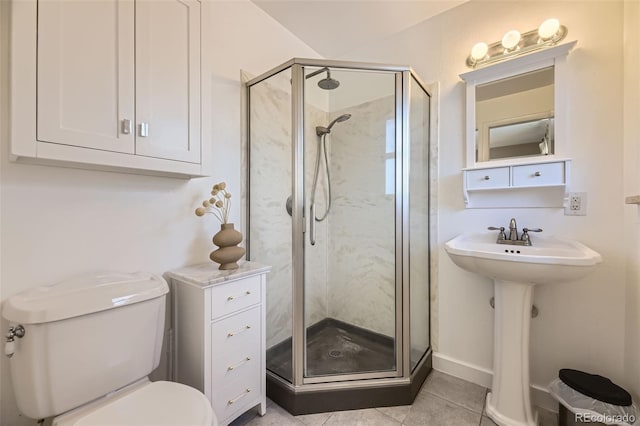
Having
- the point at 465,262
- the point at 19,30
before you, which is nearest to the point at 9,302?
the point at 19,30

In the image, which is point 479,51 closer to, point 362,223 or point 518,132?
point 518,132

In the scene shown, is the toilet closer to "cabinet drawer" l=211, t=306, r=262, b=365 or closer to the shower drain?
"cabinet drawer" l=211, t=306, r=262, b=365

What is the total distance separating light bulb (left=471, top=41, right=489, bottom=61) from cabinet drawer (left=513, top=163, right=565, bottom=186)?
0.75 metres

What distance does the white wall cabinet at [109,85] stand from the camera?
2.83ft

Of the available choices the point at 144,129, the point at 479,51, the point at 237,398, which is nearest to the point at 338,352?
the point at 237,398

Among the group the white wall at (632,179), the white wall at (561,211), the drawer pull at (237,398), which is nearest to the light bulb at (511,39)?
the white wall at (561,211)

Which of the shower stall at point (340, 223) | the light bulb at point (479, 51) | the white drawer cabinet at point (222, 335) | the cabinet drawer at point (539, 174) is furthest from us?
the light bulb at point (479, 51)

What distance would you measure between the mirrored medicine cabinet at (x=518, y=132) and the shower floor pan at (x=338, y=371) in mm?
1153

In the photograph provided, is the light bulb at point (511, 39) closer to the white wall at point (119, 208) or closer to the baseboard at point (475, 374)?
the white wall at point (119, 208)

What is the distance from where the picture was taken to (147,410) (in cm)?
94

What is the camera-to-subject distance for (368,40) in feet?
7.30

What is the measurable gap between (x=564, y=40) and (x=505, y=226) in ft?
3.57

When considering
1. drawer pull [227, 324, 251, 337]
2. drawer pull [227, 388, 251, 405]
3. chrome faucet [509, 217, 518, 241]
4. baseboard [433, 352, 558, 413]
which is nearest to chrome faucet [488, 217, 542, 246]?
chrome faucet [509, 217, 518, 241]

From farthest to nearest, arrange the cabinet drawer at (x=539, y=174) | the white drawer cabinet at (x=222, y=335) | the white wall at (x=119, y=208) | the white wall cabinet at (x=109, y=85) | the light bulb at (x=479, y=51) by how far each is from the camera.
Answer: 1. the light bulb at (x=479, y=51)
2. the cabinet drawer at (x=539, y=174)
3. the white drawer cabinet at (x=222, y=335)
4. the white wall at (x=119, y=208)
5. the white wall cabinet at (x=109, y=85)
